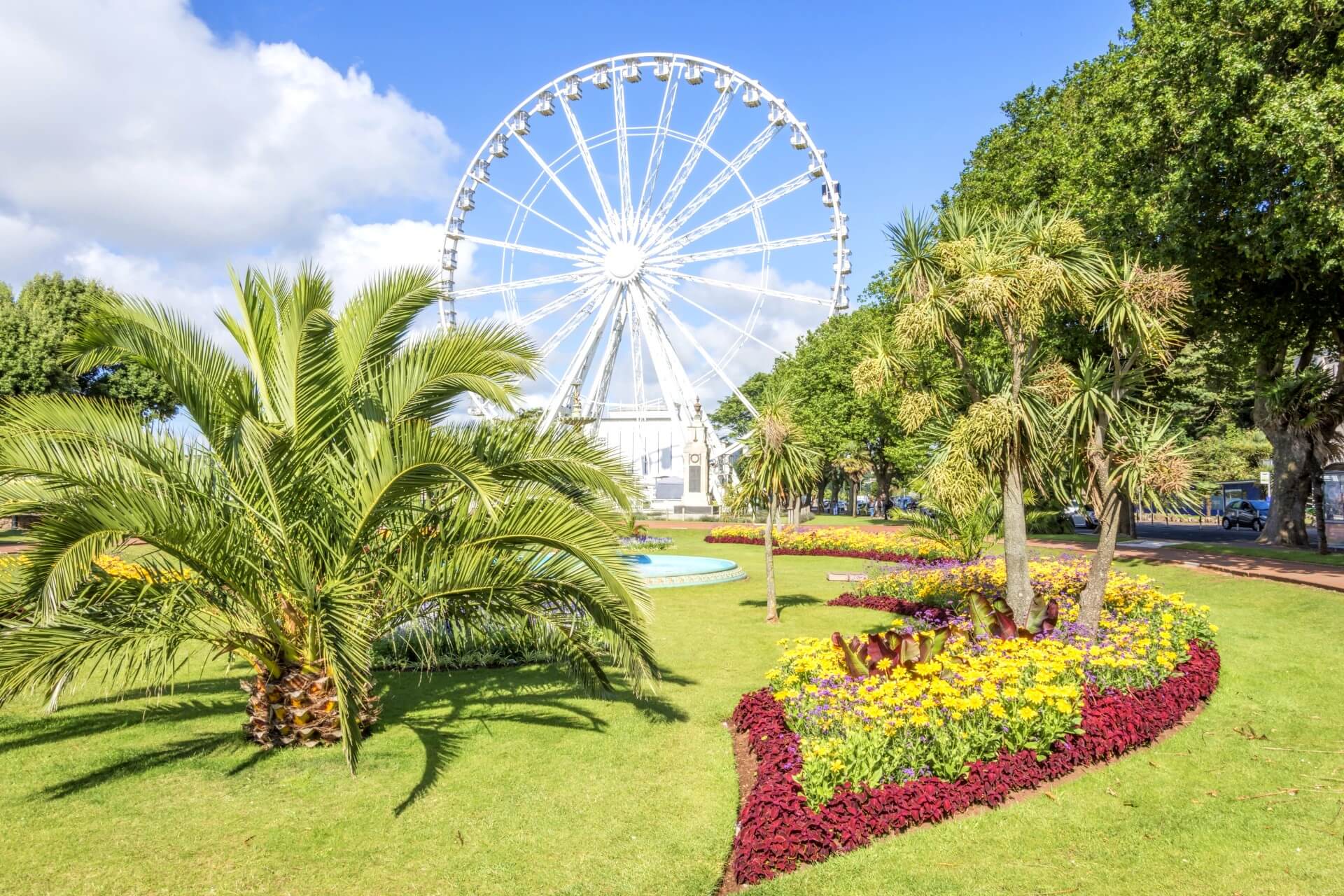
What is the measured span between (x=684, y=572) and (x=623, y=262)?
18998 mm

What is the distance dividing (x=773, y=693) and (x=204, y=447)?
5.71 metres

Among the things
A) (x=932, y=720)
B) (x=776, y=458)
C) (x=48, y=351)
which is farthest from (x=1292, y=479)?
(x=48, y=351)

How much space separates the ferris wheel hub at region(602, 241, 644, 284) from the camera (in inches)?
1427

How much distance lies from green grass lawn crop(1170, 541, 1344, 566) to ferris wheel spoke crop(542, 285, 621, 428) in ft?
73.2

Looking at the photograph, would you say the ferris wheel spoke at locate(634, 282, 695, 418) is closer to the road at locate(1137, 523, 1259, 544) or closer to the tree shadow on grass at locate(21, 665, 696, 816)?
the road at locate(1137, 523, 1259, 544)

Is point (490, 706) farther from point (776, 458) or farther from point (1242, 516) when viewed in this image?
point (1242, 516)

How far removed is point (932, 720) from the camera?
21.9ft

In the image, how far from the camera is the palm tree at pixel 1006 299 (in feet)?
32.6

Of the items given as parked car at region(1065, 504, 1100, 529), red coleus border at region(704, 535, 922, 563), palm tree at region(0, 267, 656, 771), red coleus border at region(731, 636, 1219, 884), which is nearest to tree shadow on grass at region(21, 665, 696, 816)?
palm tree at region(0, 267, 656, 771)

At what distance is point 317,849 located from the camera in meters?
5.89

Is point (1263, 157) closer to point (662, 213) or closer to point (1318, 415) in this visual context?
point (1318, 415)

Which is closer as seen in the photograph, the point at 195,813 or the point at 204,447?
the point at 195,813

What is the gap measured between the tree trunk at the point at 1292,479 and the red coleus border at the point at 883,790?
19190mm

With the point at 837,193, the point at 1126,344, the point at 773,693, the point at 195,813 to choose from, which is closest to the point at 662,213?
the point at 837,193
